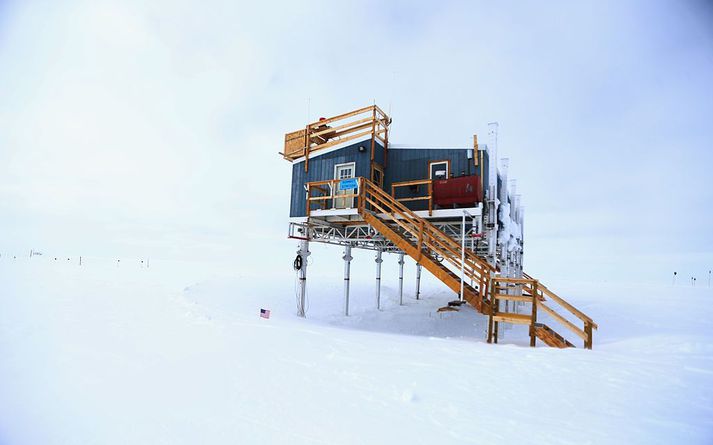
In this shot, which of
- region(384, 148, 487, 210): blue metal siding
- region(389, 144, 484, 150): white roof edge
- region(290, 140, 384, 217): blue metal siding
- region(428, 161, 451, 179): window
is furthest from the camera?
region(290, 140, 384, 217): blue metal siding

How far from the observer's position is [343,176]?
58.1ft

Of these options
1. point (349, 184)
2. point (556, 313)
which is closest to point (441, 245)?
point (556, 313)

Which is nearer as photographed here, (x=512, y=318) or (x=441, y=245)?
(x=512, y=318)

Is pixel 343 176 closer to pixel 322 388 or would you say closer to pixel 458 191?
pixel 458 191

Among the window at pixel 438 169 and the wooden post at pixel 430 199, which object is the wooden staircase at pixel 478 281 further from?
the window at pixel 438 169

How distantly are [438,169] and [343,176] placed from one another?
4.58m

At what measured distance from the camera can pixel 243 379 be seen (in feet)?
18.2

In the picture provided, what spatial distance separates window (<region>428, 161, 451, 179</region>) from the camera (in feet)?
52.6

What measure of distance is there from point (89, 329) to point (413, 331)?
13728 mm

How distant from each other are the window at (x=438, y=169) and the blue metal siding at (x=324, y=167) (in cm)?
263

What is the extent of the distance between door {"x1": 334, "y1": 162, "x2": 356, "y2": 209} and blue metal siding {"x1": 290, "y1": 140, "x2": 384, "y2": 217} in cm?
19

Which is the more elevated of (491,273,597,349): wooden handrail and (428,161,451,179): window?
(428,161,451,179): window

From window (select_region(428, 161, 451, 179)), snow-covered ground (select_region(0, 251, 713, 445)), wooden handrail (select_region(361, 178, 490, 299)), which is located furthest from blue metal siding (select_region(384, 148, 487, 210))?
snow-covered ground (select_region(0, 251, 713, 445))

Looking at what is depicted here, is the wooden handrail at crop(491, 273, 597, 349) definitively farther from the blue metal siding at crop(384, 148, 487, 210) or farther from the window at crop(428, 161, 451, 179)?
the window at crop(428, 161, 451, 179)
